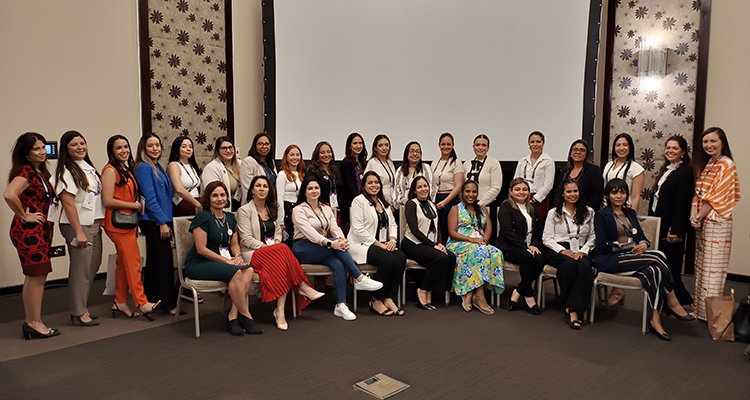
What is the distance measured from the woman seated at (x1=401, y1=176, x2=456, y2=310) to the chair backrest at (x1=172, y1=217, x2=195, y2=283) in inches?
68.9

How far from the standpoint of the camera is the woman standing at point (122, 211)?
12.1 feet

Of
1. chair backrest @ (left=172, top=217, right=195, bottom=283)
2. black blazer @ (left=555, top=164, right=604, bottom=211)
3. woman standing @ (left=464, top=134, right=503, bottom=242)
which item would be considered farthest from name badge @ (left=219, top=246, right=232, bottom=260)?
black blazer @ (left=555, top=164, right=604, bottom=211)

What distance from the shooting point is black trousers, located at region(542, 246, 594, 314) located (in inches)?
146

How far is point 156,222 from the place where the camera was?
3.89m

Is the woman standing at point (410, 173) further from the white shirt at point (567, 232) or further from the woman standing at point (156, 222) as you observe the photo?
the woman standing at point (156, 222)

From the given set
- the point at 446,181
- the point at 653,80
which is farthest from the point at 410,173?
the point at 653,80

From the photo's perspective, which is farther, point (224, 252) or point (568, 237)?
point (568, 237)

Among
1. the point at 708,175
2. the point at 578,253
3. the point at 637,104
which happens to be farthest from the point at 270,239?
the point at 637,104

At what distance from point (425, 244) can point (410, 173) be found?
796 millimetres

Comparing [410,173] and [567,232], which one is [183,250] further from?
[567,232]

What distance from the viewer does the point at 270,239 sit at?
3.95 meters

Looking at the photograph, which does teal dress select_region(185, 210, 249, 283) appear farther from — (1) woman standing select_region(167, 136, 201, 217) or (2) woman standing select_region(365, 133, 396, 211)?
(2) woman standing select_region(365, 133, 396, 211)

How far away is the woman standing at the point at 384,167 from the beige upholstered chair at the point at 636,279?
75.1 inches

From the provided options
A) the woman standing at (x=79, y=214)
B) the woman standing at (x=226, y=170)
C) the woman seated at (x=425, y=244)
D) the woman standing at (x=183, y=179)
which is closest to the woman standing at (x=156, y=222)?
the woman standing at (x=183, y=179)
